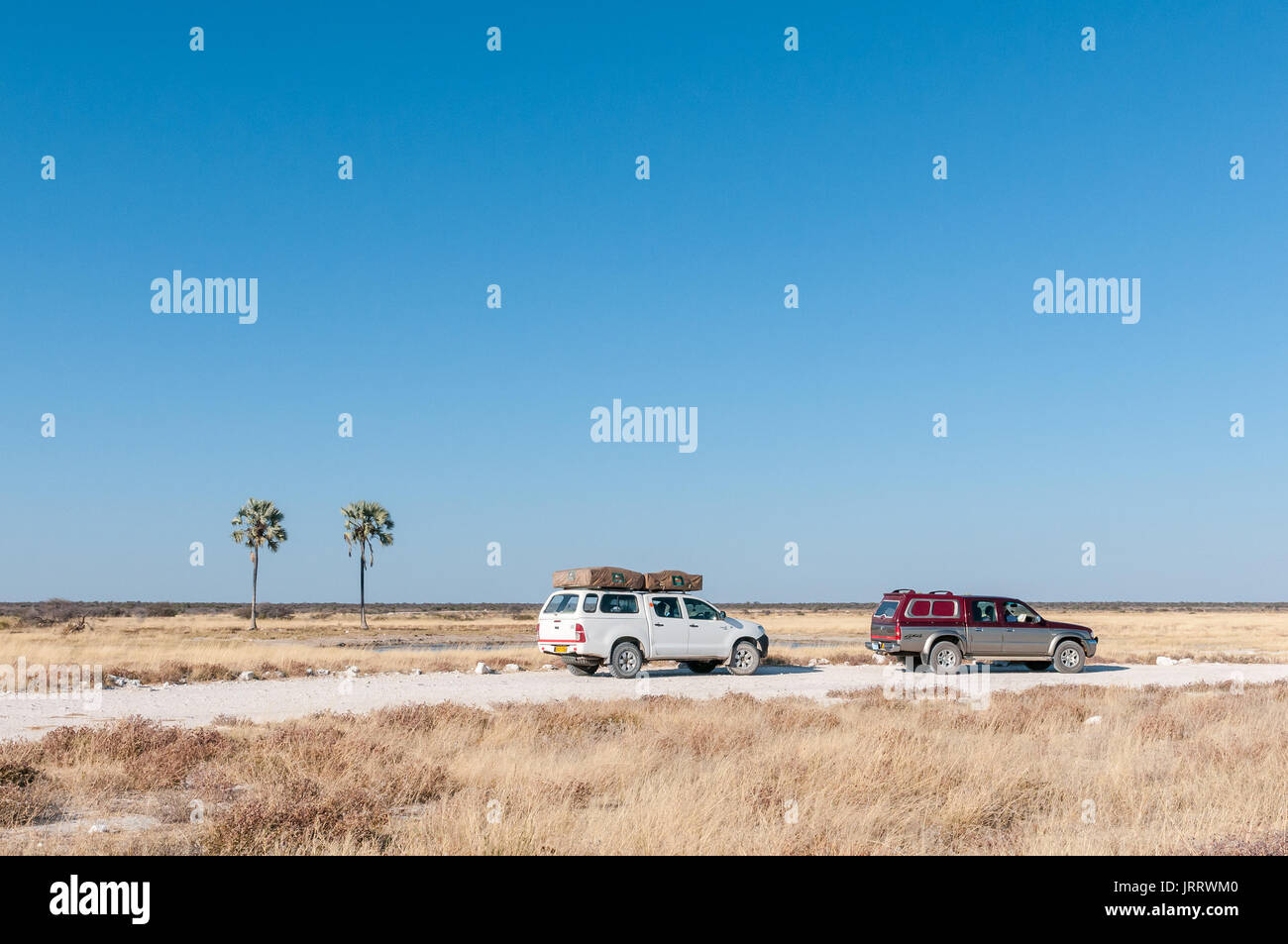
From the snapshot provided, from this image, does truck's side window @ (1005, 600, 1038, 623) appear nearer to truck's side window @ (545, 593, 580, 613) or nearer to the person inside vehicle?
the person inside vehicle

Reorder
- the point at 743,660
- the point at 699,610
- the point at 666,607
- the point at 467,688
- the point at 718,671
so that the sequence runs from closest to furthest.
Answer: the point at 467,688, the point at 666,607, the point at 699,610, the point at 743,660, the point at 718,671

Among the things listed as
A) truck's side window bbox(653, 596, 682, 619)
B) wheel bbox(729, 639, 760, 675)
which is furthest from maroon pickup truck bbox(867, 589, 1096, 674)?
truck's side window bbox(653, 596, 682, 619)

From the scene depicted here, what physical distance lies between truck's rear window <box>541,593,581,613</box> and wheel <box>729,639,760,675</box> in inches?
176

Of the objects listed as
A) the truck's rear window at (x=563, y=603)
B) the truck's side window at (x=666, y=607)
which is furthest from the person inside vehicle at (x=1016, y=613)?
the truck's rear window at (x=563, y=603)

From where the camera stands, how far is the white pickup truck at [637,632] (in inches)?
879

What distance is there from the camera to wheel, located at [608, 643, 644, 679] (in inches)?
893

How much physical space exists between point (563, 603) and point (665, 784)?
13758mm

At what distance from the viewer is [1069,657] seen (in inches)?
1003

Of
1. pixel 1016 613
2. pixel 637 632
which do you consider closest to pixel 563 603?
pixel 637 632

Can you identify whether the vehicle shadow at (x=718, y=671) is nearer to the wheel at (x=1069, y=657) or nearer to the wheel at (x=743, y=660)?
the wheel at (x=743, y=660)

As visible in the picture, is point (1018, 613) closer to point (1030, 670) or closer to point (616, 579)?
point (1030, 670)

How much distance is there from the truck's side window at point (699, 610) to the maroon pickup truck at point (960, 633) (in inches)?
169
